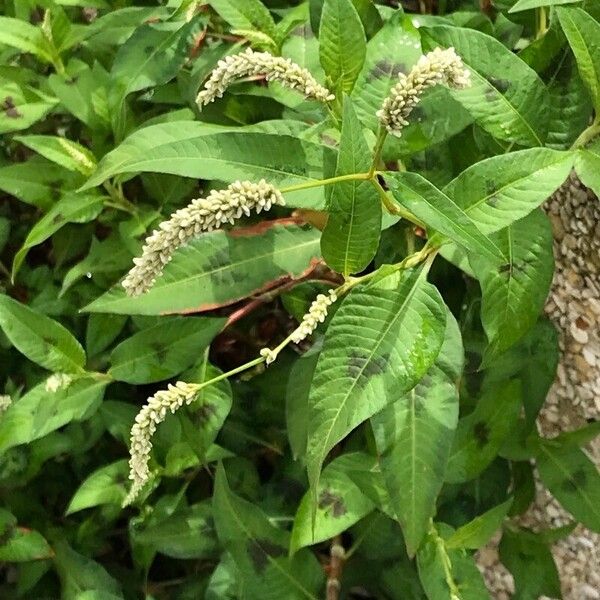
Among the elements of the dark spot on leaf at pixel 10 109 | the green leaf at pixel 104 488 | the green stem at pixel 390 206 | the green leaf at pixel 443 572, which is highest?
the green stem at pixel 390 206

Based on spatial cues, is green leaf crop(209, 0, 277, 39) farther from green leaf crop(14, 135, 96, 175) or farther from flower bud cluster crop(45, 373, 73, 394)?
flower bud cluster crop(45, 373, 73, 394)

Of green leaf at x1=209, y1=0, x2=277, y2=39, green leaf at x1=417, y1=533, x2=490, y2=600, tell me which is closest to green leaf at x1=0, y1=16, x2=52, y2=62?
green leaf at x1=209, y1=0, x2=277, y2=39

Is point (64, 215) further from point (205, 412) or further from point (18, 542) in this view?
point (18, 542)

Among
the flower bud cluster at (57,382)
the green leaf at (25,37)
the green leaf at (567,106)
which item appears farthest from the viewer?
the green leaf at (25,37)

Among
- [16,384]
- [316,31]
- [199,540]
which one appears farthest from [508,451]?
[16,384]

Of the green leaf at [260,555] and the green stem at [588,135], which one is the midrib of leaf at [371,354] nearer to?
the green stem at [588,135]

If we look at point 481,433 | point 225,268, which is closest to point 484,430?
point 481,433

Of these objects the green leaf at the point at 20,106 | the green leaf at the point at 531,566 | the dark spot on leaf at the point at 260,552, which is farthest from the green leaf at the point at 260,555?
the green leaf at the point at 20,106
